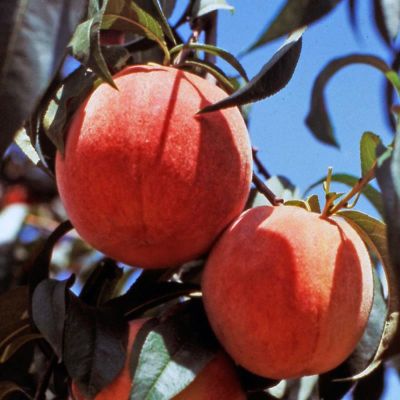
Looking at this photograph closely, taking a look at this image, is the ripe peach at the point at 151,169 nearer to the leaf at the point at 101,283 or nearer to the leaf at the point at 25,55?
the leaf at the point at 101,283

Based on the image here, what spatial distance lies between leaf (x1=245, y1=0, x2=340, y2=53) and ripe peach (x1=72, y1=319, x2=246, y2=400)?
53 centimetres

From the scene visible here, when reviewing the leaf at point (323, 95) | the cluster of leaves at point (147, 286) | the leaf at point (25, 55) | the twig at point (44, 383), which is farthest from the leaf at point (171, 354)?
the leaf at point (25, 55)

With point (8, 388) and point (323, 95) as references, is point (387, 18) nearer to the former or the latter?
point (323, 95)

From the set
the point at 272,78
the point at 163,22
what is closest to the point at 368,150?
the point at 272,78

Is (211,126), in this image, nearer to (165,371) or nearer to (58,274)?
(165,371)

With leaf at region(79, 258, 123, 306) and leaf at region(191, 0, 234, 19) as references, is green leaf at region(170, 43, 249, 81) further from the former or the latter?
leaf at region(79, 258, 123, 306)

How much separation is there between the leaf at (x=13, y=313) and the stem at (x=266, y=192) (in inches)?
14.5

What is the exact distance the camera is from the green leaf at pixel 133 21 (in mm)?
1055

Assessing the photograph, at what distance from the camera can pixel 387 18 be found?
0.67 meters

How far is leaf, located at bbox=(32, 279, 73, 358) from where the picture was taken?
0.98m

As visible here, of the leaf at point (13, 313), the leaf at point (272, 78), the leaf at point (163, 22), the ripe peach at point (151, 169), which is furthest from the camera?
the leaf at point (13, 313)

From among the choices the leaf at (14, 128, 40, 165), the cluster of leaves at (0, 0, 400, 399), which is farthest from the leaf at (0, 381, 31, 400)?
the leaf at (14, 128, 40, 165)

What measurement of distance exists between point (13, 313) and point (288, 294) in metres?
0.44

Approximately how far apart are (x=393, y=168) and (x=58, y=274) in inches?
46.9
